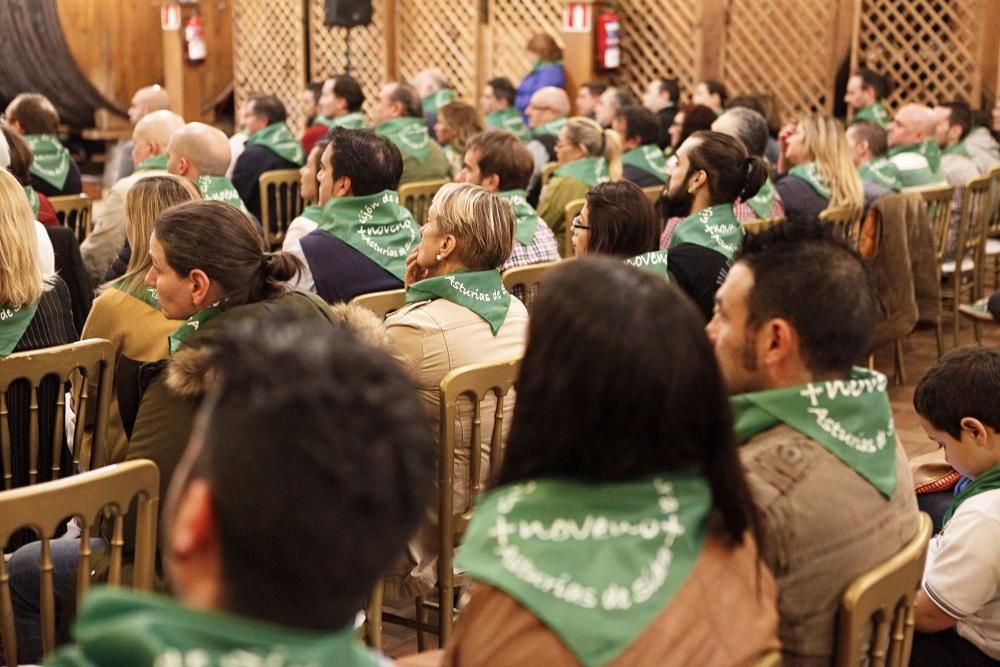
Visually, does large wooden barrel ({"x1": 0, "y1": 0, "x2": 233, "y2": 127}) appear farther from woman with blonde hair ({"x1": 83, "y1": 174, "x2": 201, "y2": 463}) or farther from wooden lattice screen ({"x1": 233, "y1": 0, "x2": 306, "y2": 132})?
woman with blonde hair ({"x1": 83, "y1": 174, "x2": 201, "y2": 463})

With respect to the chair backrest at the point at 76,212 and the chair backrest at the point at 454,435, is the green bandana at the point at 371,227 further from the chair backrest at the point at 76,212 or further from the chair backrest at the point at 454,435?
the chair backrest at the point at 454,435

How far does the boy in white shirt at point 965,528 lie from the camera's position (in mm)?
2227

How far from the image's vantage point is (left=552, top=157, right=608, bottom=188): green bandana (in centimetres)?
576

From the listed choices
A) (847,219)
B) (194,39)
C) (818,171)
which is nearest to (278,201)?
(818,171)

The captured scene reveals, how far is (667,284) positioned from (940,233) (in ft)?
14.4

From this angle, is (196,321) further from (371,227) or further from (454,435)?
(371,227)

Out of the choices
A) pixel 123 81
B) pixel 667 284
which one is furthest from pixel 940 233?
pixel 123 81

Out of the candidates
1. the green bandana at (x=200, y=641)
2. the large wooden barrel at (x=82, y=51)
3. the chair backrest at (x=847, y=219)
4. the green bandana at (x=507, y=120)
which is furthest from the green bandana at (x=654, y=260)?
the large wooden barrel at (x=82, y=51)

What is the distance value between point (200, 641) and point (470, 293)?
1993 mm

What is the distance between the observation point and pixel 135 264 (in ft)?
10.3

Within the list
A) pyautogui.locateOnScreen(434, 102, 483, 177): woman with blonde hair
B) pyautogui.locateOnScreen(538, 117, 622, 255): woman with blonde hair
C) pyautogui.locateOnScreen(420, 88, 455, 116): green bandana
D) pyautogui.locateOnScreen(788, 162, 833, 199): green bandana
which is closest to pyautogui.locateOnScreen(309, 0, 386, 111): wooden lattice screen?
pyautogui.locateOnScreen(420, 88, 455, 116): green bandana

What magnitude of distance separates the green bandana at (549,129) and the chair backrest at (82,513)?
6252 millimetres

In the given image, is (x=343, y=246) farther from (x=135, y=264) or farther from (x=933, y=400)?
(x=933, y=400)

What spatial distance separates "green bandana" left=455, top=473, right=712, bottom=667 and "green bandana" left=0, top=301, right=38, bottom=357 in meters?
1.82
